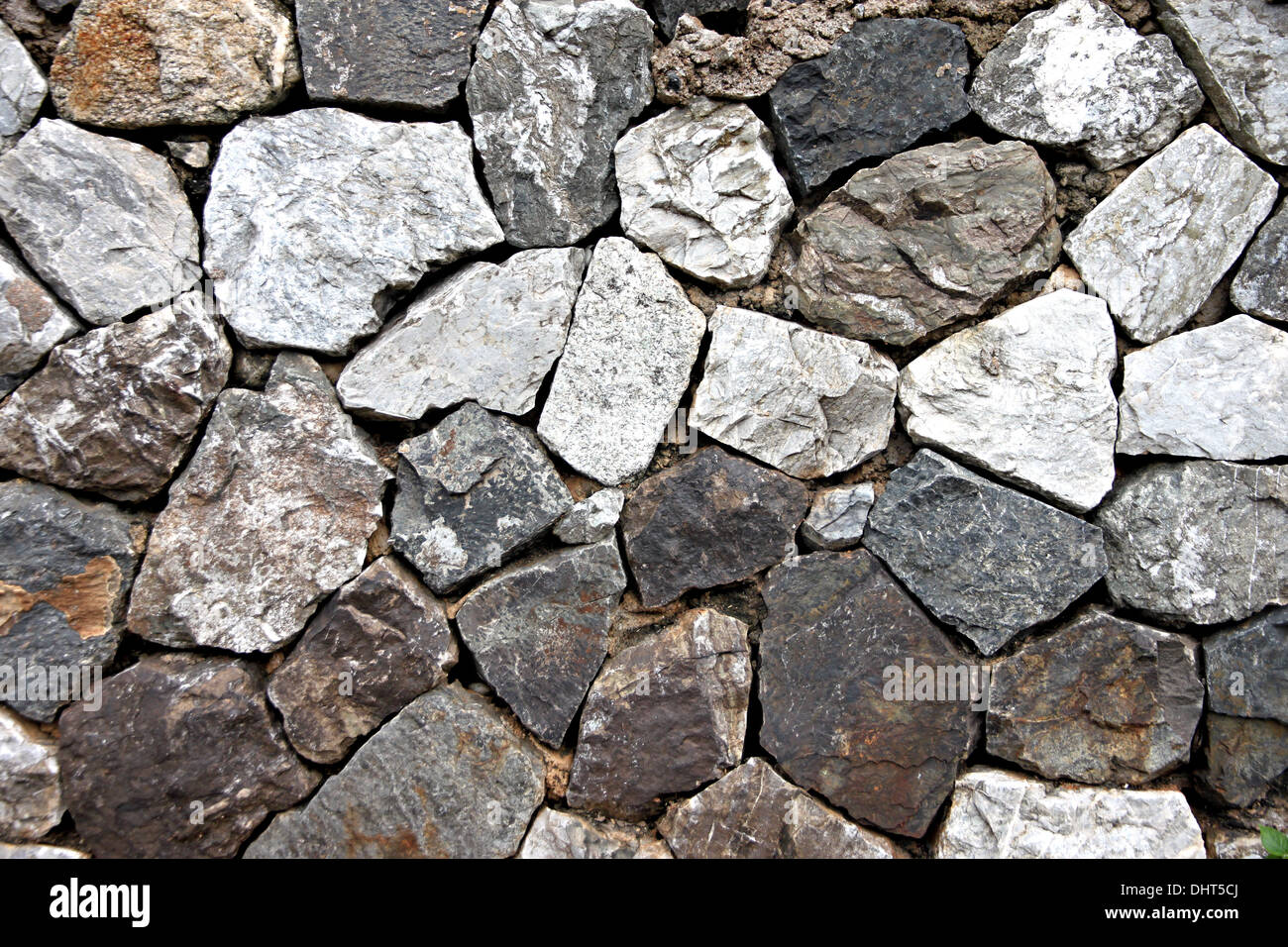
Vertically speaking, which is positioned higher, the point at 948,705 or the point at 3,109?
the point at 3,109

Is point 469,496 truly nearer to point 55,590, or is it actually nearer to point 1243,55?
point 55,590

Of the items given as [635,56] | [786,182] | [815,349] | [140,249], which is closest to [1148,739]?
[815,349]

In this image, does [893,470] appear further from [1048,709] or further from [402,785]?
[402,785]

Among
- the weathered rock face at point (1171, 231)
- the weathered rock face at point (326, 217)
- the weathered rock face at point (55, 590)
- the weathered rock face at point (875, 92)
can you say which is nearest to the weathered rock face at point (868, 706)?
the weathered rock face at point (1171, 231)

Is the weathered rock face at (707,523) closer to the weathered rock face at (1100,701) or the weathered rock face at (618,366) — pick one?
the weathered rock face at (618,366)

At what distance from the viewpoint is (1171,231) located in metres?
2.11

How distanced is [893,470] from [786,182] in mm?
902

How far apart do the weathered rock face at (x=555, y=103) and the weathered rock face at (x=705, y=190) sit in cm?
9

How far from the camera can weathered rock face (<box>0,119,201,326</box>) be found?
2002mm

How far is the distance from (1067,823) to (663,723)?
1.16 metres

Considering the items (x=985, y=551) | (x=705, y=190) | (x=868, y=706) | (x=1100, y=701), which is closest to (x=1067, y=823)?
(x=1100, y=701)

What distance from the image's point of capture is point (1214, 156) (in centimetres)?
208

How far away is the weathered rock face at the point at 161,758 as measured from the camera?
6.80 ft

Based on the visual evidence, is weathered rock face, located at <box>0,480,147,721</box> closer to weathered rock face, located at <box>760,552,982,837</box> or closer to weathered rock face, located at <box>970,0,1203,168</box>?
weathered rock face, located at <box>760,552,982,837</box>
